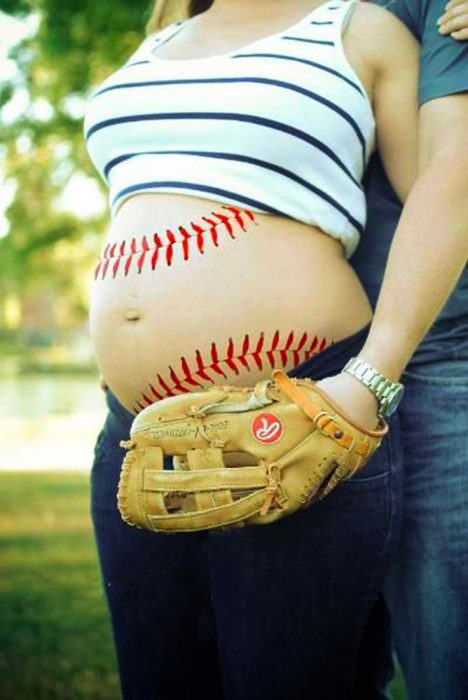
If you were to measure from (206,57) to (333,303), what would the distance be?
54cm

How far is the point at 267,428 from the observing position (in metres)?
1.32

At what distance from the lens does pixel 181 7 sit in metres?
2.02

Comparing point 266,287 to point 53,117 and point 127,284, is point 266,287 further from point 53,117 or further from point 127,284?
point 53,117

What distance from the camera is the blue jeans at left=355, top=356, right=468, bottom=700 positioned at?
1650mm

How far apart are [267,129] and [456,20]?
0.36 metres

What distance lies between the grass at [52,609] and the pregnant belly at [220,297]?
1.99 m

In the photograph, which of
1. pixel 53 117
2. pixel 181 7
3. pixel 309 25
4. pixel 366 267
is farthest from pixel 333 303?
pixel 53 117

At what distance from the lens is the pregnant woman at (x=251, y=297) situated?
1443 mm

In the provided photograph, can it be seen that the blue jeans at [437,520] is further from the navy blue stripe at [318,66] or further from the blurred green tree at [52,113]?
the blurred green tree at [52,113]

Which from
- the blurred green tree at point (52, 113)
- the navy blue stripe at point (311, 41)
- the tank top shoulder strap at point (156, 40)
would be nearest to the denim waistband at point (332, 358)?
the navy blue stripe at point (311, 41)

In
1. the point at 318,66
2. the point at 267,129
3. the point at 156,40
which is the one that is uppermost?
the point at 156,40

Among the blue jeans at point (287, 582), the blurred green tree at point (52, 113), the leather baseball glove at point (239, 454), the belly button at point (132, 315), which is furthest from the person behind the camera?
the blurred green tree at point (52, 113)

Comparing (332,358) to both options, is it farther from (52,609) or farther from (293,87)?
A: (52,609)

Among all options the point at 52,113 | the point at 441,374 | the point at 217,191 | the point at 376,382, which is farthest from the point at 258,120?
the point at 52,113
